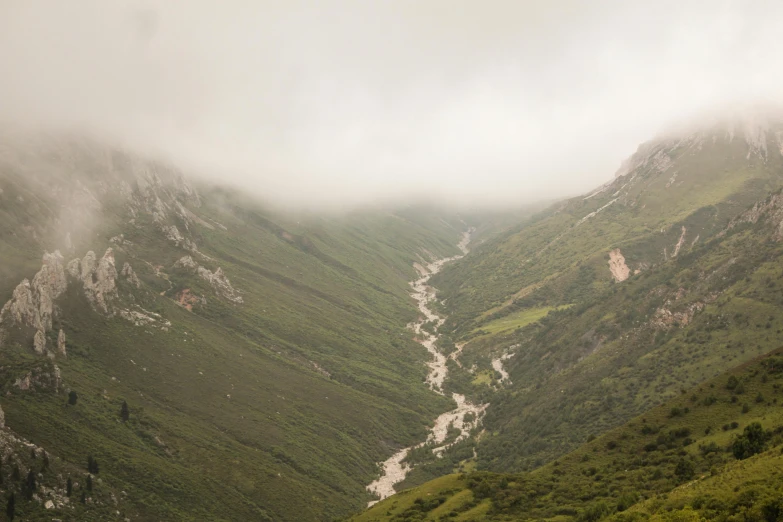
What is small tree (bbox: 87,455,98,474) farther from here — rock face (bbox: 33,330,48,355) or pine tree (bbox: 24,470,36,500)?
rock face (bbox: 33,330,48,355)

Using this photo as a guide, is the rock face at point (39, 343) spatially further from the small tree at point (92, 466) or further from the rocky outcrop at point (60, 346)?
the small tree at point (92, 466)

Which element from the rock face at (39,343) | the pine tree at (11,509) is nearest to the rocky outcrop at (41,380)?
the rock face at (39,343)

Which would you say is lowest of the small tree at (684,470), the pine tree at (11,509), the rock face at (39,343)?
the pine tree at (11,509)

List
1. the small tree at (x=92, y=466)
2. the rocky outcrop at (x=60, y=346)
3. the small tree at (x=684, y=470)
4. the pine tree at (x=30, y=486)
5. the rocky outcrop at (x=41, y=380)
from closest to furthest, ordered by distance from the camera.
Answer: the small tree at (x=684, y=470)
the pine tree at (x=30, y=486)
the small tree at (x=92, y=466)
the rocky outcrop at (x=41, y=380)
the rocky outcrop at (x=60, y=346)

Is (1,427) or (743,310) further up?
(743,310)

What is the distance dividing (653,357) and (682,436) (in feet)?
304

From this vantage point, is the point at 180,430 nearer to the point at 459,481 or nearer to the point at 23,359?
the point at 23,359

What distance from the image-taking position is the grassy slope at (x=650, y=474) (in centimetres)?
7531

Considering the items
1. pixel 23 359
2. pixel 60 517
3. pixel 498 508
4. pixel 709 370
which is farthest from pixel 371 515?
pixel 23 359

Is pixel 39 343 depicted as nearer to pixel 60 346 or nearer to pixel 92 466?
pixel 60 346

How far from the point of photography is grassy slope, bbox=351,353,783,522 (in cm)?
7531

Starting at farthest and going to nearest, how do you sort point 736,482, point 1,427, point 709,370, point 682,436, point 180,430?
1. point 180,430
2. point 709,370
3. point 1,427
4. point 682,436
5. point 736,482

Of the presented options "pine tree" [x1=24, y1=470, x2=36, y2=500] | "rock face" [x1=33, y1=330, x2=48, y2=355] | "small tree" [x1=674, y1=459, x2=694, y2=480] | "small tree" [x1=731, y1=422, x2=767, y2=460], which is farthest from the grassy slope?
"rock face" [x1=33, y1=330, x2=48, y2=355]

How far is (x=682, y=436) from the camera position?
107688 millimetres
